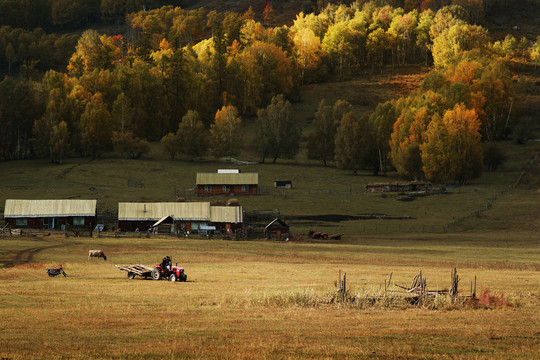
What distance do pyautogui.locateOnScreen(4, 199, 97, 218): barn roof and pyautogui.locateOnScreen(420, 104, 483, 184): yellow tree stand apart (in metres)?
59.0

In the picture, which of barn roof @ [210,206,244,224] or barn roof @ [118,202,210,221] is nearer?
barn roof @ [210,206,244,224]

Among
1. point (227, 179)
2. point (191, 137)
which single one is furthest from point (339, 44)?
point (227, 179)

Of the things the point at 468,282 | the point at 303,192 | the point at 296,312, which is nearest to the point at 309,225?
the point at 303,192

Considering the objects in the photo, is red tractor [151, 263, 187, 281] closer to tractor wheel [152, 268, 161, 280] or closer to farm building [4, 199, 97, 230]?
tractor wheel [152, 268, 161, 280]

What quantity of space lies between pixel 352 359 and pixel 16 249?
1724 inches

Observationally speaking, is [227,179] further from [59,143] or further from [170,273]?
[170,273]

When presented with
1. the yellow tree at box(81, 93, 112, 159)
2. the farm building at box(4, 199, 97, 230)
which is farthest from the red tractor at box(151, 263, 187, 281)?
the yellow tree at box(81, 93, 112, 159)

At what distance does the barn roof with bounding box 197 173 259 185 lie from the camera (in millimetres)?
108250

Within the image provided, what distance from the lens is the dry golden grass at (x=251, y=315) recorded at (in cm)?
2223

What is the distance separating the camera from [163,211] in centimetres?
8644

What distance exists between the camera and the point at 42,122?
13012 cm

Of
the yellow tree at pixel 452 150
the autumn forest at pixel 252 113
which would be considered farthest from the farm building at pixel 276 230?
the autumn forest at pixel 252 113

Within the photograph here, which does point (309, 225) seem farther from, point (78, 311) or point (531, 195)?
point (78, 311)

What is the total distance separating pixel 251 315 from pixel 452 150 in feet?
306
